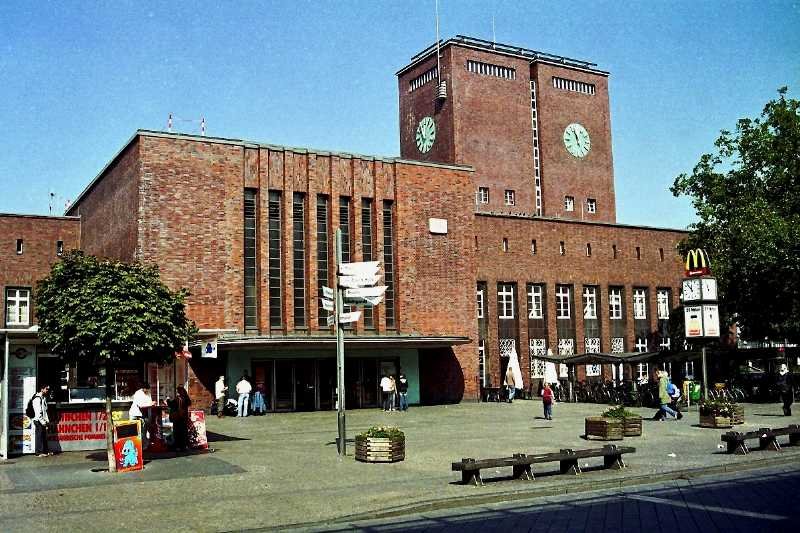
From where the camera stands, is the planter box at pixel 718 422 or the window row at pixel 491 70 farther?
the window row at pixel 491 70

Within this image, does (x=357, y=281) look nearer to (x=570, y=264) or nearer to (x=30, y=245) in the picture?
(x=30, y=245)

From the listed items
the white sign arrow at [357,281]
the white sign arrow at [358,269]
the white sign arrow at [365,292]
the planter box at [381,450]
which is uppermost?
the white sign arrow at [358,269]

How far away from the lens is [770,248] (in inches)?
1433

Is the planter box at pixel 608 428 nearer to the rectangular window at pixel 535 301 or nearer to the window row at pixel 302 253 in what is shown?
the window row at pixel 302 253

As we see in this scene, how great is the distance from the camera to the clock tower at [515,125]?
57.9 meters

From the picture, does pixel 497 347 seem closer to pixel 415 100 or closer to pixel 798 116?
pixel 798 116

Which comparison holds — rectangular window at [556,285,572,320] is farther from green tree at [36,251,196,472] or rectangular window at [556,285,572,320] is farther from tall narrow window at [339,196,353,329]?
green tree at [36,251,196,472]

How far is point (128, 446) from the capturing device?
17188 mm

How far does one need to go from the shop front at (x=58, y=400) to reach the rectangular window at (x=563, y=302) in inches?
1144

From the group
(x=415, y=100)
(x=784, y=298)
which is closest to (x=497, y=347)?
(x=784, y=298)

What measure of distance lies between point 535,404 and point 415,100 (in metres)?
30.3

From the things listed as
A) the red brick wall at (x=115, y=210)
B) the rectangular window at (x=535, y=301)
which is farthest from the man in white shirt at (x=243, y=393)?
the rectangular window at (x=535, y=301)

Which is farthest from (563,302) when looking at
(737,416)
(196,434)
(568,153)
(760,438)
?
(196,434)

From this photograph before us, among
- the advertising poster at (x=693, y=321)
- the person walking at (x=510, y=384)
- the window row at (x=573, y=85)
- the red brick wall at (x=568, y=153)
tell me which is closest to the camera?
the advertising poster at (x=693, y=321)
